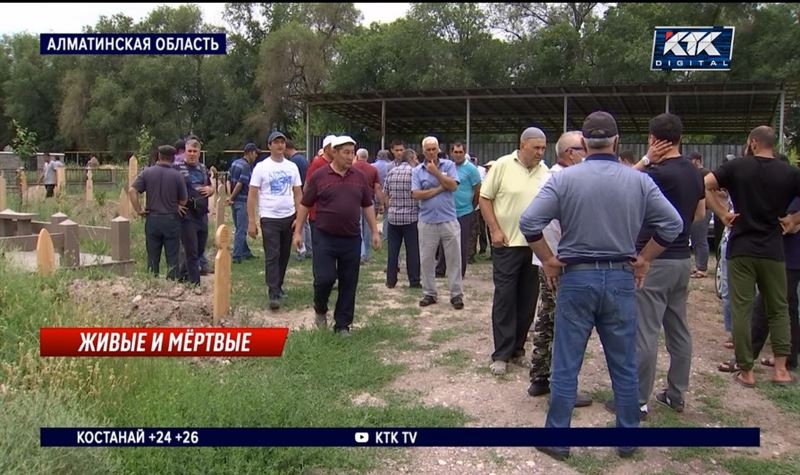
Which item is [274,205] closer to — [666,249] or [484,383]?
[484,383]

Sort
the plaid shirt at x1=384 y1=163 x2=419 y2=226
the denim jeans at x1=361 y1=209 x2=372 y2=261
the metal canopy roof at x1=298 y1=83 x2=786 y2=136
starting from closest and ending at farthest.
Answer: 1. the plaid shirt at x1=384 y1=163 x2=419 y2=226
2. the denim jeans at x1=361 y1=209 x2=372 y2=261
3. the metal canopy roof at x1=298 y1=83 x2=786 y2=136

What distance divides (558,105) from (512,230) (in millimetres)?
17474

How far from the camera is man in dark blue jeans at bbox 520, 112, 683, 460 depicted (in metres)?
3.38

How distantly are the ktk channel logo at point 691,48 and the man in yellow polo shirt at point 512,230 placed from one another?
9.97 feet

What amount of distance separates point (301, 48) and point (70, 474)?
3281 centimetres

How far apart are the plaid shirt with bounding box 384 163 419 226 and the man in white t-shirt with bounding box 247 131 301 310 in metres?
1.31

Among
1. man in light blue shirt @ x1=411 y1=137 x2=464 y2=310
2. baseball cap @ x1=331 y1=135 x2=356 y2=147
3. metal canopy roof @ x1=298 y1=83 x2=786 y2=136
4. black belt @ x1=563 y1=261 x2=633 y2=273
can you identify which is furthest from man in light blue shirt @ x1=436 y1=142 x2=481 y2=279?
metal canopy roof @ x1=298 y1=83 x2=786 y2=136

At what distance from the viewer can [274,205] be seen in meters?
6.70

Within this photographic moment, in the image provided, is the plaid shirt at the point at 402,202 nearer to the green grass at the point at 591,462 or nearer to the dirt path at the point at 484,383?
the dirt path at the point at 484,383

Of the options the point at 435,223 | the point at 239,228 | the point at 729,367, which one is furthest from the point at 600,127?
the point at 239,228

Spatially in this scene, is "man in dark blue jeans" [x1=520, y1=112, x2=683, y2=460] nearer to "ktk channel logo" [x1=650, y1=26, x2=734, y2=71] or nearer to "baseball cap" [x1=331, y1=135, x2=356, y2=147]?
"baseball cap" [x1=331, y1=135, x2=356, y2=147]

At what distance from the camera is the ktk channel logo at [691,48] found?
7.06 m

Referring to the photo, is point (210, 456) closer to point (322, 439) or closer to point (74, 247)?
point (322, 439)

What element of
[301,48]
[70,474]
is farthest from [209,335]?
[301,48]
